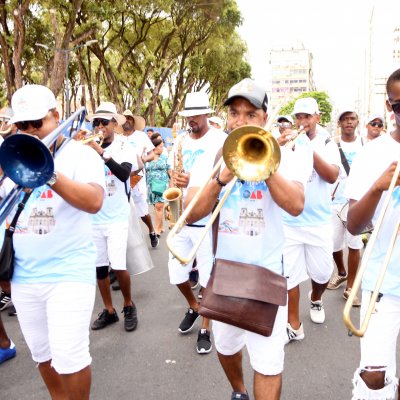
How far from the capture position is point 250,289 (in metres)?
2.11

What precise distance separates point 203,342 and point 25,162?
2.33 m

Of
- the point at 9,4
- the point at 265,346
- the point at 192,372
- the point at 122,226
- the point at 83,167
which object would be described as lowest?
the point at 192,372

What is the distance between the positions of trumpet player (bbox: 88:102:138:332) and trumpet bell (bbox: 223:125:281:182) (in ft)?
7.43

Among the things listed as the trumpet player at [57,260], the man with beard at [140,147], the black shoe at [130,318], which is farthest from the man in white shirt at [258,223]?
the man with beard at [140,147]

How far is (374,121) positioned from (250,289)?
5.13m

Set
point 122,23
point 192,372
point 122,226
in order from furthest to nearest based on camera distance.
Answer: point 122,23 < point 122,226 < point 192,372

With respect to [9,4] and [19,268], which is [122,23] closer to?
[9,4]

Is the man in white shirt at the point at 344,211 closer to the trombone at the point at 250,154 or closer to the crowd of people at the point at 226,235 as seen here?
the crowd of people at the point at 226,235

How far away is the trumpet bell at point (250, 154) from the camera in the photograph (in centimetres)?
193

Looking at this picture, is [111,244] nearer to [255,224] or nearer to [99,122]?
[99,122]

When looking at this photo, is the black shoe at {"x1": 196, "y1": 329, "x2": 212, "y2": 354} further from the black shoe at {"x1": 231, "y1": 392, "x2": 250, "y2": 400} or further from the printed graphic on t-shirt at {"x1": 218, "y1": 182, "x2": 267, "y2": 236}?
the printed graphic on t-shirt at {"x1": 218, "y1": 182, "x2": 267, "y2": 236}

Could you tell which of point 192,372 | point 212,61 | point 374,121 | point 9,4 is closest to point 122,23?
point 9,4

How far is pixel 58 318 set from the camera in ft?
7.68

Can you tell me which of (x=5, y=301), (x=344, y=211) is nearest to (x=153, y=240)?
(x=5, y=301)
